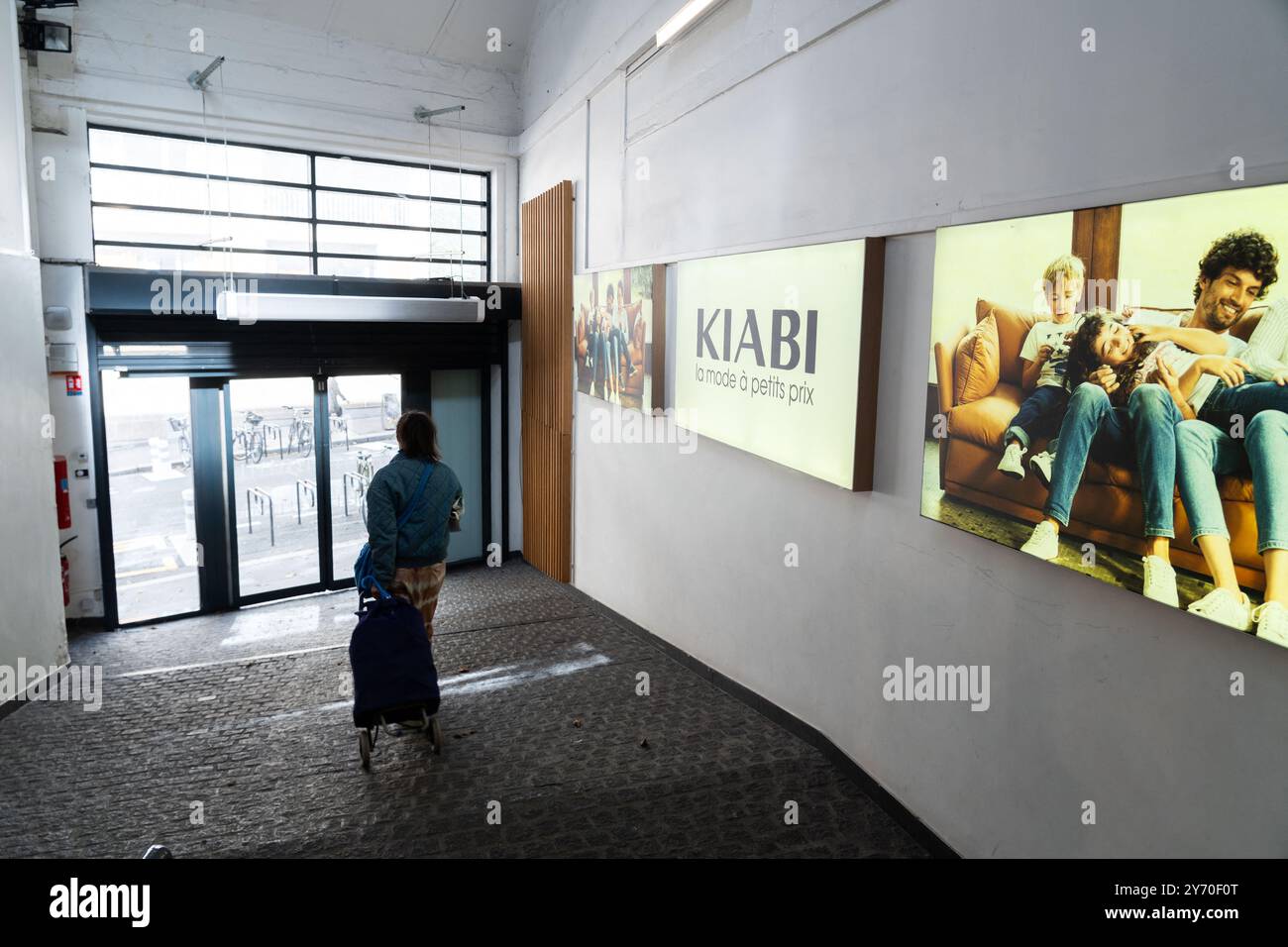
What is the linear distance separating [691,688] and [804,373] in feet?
7.91

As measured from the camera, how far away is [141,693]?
5.96m

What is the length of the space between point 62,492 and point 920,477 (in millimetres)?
6909

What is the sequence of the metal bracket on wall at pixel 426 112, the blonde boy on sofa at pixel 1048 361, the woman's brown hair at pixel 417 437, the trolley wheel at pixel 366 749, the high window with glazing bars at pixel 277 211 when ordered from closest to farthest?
1. the blonde boy on sofa at pixel 1048 361
2. the trolley wheel at pixel 366 749
3. the woman's brown hair at pixel 417 437
4. the high window with glazing bars at pixel 277 211
5. the metal bracket on wall at pixel 426 112

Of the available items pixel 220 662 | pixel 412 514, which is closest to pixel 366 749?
pixel 412 514

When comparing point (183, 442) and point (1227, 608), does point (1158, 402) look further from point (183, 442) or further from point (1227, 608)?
point (183, 442)

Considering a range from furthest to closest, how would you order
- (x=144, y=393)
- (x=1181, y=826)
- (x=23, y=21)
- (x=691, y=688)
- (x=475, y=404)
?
(x=475, y=404)
(x=144, y=393)
(x=23, y=21)
(x=691, y=688)
(x=1181, y=826)

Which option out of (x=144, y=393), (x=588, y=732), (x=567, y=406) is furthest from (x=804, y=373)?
(x=144, y=393)

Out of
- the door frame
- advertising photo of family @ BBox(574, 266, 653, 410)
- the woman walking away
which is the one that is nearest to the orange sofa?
the woman walking away

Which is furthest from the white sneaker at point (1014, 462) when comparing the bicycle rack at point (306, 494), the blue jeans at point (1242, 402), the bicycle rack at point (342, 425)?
the bicycle rack at point (306, 494)

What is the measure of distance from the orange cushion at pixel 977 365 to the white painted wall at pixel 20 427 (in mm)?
5697

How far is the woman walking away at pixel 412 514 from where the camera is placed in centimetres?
495

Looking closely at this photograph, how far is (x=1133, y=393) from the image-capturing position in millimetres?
2762

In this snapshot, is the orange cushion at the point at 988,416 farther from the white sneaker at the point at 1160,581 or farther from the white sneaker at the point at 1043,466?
the white sneaker at the point at 1160,581

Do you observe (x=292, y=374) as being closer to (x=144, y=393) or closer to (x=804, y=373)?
(x=144, y=393)
